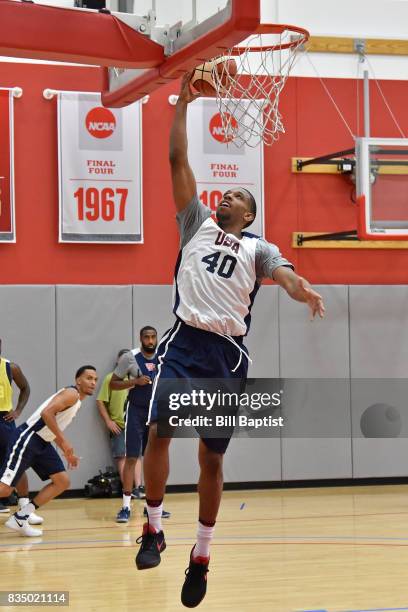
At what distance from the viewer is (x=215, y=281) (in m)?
5.20

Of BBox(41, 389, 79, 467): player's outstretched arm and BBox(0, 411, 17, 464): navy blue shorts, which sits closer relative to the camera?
BBox(41, 389, 79, 467): player's outstretched arm

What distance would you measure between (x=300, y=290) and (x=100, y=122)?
816 centimetres

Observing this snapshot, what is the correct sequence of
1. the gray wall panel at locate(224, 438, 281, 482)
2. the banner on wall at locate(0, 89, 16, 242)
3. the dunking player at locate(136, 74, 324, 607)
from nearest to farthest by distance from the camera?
the dunking player at locate(136, 74, 324, 607)
the banner on wall at locate(0, 89, 16, 242)
the gray wall panel at locate(224, 438, 281, 482)

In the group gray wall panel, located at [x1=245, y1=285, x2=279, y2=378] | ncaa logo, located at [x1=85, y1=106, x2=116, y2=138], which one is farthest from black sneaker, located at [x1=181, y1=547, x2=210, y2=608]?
ncaa logo, located at [x1=85, y1=106, x2=116, y2=138]

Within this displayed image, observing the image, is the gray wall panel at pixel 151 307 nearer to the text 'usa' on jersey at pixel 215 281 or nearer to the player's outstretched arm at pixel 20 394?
the player's outstretched arm at pixel 20 394

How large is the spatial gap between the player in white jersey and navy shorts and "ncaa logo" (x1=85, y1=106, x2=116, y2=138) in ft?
13.7

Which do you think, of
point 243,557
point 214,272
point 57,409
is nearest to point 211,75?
point 214,272

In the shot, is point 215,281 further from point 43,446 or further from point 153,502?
point 43,446

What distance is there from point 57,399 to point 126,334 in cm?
328

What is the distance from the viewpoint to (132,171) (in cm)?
1250

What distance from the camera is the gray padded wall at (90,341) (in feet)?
39.4

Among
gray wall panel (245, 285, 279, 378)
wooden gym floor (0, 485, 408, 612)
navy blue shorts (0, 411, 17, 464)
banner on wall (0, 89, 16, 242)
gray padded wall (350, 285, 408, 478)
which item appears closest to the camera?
wooden gym floor (0, 485, 408, 612)

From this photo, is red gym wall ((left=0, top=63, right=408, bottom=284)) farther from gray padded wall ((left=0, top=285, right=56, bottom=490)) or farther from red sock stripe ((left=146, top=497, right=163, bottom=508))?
red sock stripe ((left=146, top=497, right=163, bottom=508))

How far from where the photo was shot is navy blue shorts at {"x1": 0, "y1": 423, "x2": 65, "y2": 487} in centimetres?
906
